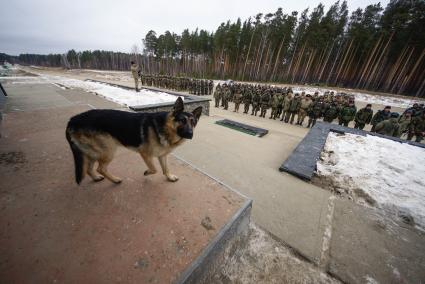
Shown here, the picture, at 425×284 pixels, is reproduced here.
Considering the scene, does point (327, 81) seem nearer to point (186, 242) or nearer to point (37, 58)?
point (186, 242)

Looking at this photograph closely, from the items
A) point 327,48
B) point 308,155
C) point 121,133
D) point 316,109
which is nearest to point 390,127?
point 316,109

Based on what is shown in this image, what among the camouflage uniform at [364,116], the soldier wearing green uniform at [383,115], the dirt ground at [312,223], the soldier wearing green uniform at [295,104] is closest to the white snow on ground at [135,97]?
the dirt ground at [312,223]

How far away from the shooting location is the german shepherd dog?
235 cm

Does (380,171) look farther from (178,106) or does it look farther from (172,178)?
(178,106)

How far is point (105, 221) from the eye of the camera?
2059 millimetres

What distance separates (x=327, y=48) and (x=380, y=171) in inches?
1294

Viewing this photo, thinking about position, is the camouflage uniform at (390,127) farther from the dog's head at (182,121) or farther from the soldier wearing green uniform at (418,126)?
the dog's head at (182,121)

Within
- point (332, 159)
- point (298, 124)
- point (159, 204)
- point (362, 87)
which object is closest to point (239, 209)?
point (159, 204)

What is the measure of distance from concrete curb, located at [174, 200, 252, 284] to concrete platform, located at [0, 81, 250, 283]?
19 mm

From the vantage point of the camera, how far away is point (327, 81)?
28.5 meters

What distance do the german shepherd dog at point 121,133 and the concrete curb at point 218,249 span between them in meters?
1.30

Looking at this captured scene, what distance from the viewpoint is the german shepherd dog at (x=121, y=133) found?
2.35 m

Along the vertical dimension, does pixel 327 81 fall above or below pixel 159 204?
above

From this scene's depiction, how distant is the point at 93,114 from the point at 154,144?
978 mm
